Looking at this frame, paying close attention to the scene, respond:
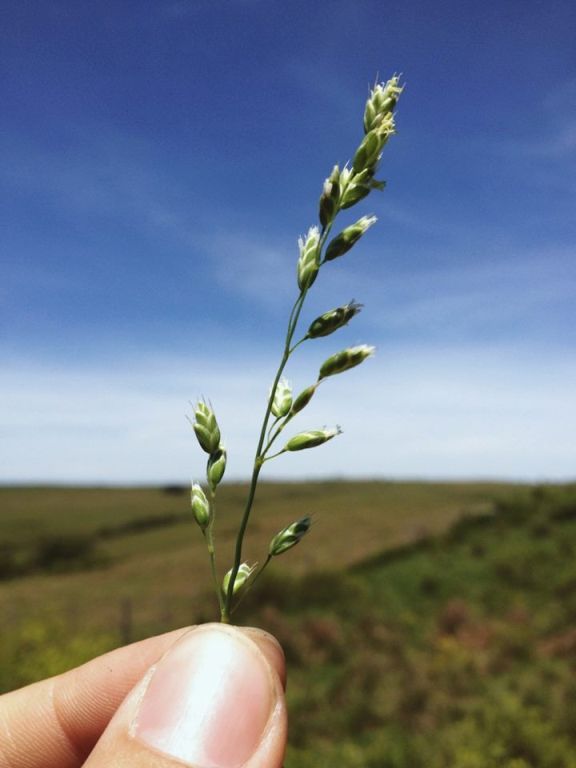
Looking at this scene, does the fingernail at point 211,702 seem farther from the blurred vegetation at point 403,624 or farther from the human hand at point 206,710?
the blurred vegetation at point 403,624

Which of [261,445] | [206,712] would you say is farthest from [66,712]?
[261,445]

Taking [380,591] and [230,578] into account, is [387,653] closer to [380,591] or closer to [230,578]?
[380,591]

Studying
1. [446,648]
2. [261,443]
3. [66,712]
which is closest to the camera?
[261,443]

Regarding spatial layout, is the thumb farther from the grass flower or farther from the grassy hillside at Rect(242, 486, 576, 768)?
the grassy hillside at Rect(242, 486, 576, 768)

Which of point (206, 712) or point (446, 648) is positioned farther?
point (446, 648)

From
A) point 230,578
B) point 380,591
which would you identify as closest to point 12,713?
point 230,578

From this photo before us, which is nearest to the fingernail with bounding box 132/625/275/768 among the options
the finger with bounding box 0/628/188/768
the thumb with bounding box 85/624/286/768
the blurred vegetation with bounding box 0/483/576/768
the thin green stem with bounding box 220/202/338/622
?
the thumb with bounding box 85/624/286/768

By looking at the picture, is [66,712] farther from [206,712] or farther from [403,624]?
[403,624]
